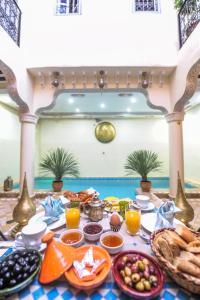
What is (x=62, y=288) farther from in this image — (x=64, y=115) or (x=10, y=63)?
(x=64, y=115)

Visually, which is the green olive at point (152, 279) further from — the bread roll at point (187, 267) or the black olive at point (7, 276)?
the black olive at point (7, 276)

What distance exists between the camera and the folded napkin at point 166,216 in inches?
40.0

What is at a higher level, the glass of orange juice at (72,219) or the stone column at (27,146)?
the stone column at (27,146)

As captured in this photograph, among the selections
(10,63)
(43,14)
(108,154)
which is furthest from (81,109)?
(10,63)

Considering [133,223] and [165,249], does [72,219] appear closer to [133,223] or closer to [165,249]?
[133,223]

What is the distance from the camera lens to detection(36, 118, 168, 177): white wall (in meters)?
7.10

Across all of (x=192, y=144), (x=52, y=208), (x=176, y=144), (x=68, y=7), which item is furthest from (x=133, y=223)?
(x=192, y=144)

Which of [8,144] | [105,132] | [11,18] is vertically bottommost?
[8,144]

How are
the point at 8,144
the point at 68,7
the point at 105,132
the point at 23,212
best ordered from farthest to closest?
the point at 105,132
the point at 8,144
the point at 68,7
the point at 23,212

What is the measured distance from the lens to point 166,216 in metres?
1.07

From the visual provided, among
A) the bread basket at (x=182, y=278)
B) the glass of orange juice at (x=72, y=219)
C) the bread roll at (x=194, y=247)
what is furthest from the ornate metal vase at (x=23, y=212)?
the bread roll at (x=194, y=247)

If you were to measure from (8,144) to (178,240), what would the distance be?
5911 mm

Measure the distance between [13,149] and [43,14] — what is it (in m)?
4.27

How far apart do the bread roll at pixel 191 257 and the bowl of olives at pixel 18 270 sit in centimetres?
66
